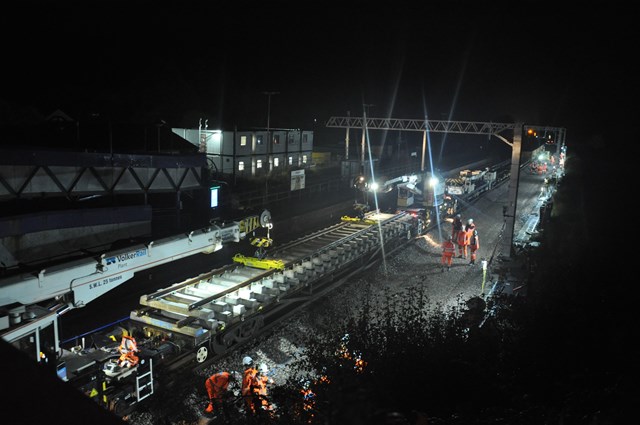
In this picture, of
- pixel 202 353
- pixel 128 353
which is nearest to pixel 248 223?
pixel 202 353

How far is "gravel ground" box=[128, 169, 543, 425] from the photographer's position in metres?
9.26

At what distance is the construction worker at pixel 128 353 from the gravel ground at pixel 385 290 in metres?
0.94

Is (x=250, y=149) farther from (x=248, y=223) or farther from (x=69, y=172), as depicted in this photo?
(x=69, y=172)

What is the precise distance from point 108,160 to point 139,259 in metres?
4.44

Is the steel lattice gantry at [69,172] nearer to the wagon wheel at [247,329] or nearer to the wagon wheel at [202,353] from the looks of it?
the wagon wheel at [247,329]

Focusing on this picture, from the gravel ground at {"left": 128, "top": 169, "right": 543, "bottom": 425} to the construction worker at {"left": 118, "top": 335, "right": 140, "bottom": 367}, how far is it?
37.0 inches

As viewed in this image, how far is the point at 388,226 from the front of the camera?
20984mm

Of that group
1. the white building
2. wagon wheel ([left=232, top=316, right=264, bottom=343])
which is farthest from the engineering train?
the white building

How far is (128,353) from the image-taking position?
31.0ft

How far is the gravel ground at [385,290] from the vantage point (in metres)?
9.26

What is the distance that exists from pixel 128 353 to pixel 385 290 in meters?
5.39

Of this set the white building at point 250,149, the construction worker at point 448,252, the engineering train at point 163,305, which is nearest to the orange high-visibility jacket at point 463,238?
the construction worker at point 448,252

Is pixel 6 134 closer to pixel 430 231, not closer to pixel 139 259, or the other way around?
pixel 139 259

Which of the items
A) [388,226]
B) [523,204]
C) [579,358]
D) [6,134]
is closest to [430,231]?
[388,226]
